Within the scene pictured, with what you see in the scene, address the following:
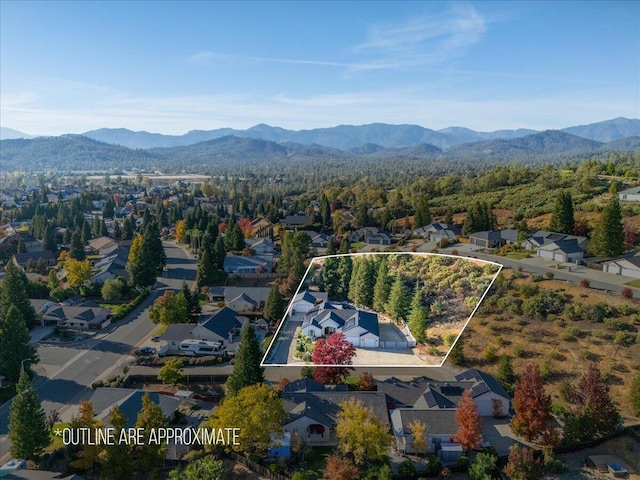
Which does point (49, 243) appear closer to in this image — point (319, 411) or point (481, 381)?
point (319, 411)

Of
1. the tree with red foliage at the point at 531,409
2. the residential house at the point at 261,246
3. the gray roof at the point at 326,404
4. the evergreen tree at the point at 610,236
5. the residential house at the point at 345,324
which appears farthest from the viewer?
the residential house at the point at 261,246

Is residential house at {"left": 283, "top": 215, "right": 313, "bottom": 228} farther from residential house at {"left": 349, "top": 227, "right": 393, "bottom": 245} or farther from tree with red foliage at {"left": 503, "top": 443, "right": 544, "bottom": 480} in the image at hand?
tree with red foliage at {"left": 503, "top": 443, "right": 544, "bottom": 480}

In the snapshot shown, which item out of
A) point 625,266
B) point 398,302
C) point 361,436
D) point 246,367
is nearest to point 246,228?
point 246,367

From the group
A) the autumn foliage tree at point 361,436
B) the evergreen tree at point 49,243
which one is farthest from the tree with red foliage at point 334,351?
the evergreen tree at point 49,243

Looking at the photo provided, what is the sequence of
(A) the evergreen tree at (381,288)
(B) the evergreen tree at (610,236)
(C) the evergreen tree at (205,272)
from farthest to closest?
(C) the evergreen tree at (205,272)
(B) the evergreen tree at (610,236)
(A) the evergreen tree at (381,288)

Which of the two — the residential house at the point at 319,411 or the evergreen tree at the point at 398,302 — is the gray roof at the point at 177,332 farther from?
the evergreen tree at the point at 398,302

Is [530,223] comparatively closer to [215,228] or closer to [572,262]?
[572,262]

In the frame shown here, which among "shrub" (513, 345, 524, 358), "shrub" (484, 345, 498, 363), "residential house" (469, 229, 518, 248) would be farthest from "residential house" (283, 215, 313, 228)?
"shrub" (513, 345, 524, 358)
